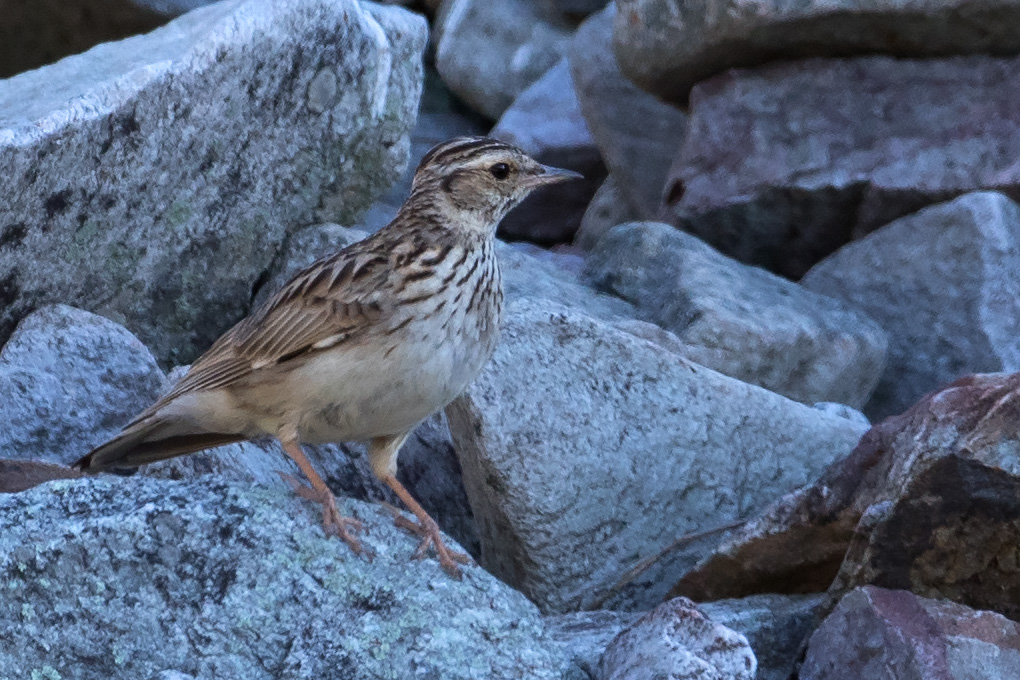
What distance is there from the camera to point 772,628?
4.33 metres

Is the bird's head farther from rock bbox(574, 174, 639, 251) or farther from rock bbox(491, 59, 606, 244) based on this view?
rock bbox(491, 59, 606, 244)

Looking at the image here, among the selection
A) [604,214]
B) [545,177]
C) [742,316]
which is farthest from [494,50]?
[545,177]

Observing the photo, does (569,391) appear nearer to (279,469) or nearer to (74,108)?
(279,469)

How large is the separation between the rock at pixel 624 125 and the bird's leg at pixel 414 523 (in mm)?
4018

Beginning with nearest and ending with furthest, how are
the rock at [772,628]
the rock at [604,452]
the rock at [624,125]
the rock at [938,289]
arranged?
the rock at [772,628] → the rock at [604,452] → the rock at [938,289] → the rock at [624,125]

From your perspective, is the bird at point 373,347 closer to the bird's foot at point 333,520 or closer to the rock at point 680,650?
the bird's foot at point 333,520

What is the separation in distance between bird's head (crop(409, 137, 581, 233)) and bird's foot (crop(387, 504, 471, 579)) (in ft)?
3.19

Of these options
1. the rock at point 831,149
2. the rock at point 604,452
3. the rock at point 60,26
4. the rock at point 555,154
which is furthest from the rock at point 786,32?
the rock at point 60,26

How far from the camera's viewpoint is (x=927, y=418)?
4.39 metres

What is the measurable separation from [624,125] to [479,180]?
395 centimetres

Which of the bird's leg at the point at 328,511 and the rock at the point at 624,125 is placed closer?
the bird's leg at the point at 328,511

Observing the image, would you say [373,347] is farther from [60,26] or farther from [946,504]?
[60,26]

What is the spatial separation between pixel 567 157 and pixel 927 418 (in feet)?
16.9

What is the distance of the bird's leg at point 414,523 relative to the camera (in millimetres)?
4211
